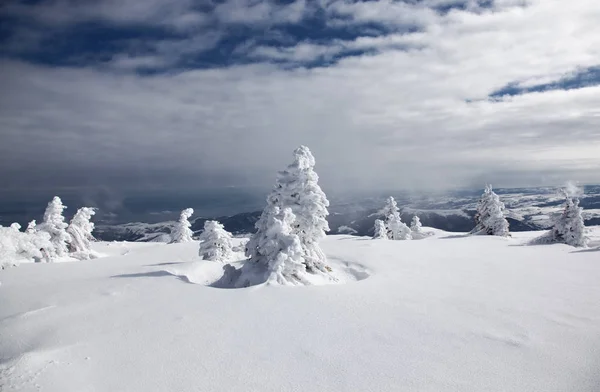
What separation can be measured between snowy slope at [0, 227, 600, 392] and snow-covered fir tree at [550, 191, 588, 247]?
993 inches

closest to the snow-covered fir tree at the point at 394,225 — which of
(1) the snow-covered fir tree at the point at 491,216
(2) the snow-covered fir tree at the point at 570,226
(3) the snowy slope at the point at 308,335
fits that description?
(1) the snow-covered fir tree at the point at 491,216

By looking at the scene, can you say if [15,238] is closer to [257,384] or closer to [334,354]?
[257,384]

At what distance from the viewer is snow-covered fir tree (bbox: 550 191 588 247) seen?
34062 millimetres

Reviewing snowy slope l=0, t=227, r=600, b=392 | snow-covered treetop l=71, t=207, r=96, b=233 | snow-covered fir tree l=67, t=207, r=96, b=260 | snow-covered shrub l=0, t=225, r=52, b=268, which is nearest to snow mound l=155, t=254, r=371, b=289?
snowy slope l=0, t=227, r=600, b=392

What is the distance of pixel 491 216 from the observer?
47219mm

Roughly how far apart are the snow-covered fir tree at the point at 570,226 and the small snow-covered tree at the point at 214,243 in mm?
34763

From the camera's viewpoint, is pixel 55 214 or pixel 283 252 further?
pixel 55 214

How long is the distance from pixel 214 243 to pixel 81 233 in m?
21.8

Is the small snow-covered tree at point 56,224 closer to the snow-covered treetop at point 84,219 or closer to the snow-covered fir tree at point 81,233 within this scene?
the snow-covered fir tree at point 81,233

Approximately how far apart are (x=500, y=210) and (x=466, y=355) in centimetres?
4672

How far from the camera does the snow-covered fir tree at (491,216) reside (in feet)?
151

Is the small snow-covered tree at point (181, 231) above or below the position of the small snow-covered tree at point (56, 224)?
below

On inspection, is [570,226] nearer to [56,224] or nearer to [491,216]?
[491,216]

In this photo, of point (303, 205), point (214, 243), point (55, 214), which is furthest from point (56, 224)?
point (303, 205)
